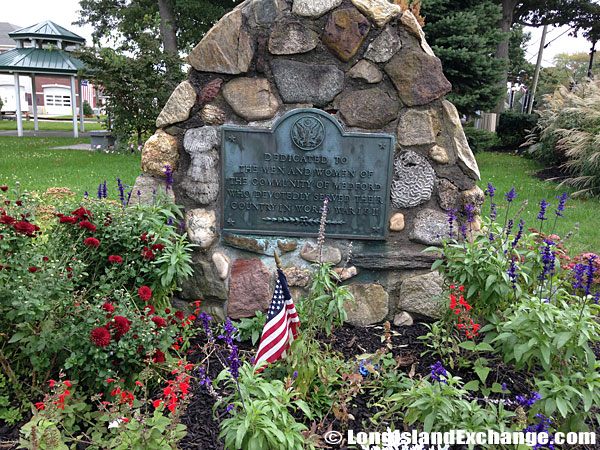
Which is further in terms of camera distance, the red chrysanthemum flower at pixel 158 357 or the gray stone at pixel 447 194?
the gray stone at pixel 447 194

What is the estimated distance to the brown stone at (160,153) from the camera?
3.24m

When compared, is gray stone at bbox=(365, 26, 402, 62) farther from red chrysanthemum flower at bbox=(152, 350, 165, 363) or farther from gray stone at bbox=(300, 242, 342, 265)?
red chrysanthemum flower at bbox=(152, 350, 165, 363)

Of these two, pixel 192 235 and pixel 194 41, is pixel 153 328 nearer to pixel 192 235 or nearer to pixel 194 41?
pixel 192 235

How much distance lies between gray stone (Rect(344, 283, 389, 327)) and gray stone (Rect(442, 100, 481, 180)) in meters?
1.01

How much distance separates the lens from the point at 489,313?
279 centimetres

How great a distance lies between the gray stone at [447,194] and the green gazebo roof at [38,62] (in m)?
16.7

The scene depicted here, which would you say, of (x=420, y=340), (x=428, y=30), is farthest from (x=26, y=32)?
(x=420, y=340)

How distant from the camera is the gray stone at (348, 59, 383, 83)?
124 inches

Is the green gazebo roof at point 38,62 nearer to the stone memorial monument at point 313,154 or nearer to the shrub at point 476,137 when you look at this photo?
the shrub at point 476,137

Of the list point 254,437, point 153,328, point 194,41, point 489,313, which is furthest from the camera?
point 194,41

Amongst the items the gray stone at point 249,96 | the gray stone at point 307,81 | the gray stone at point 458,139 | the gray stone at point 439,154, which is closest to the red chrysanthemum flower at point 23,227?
the gray stone at point 249,96

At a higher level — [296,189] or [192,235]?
[296,189]

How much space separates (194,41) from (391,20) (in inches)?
619

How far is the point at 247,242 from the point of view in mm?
3314
